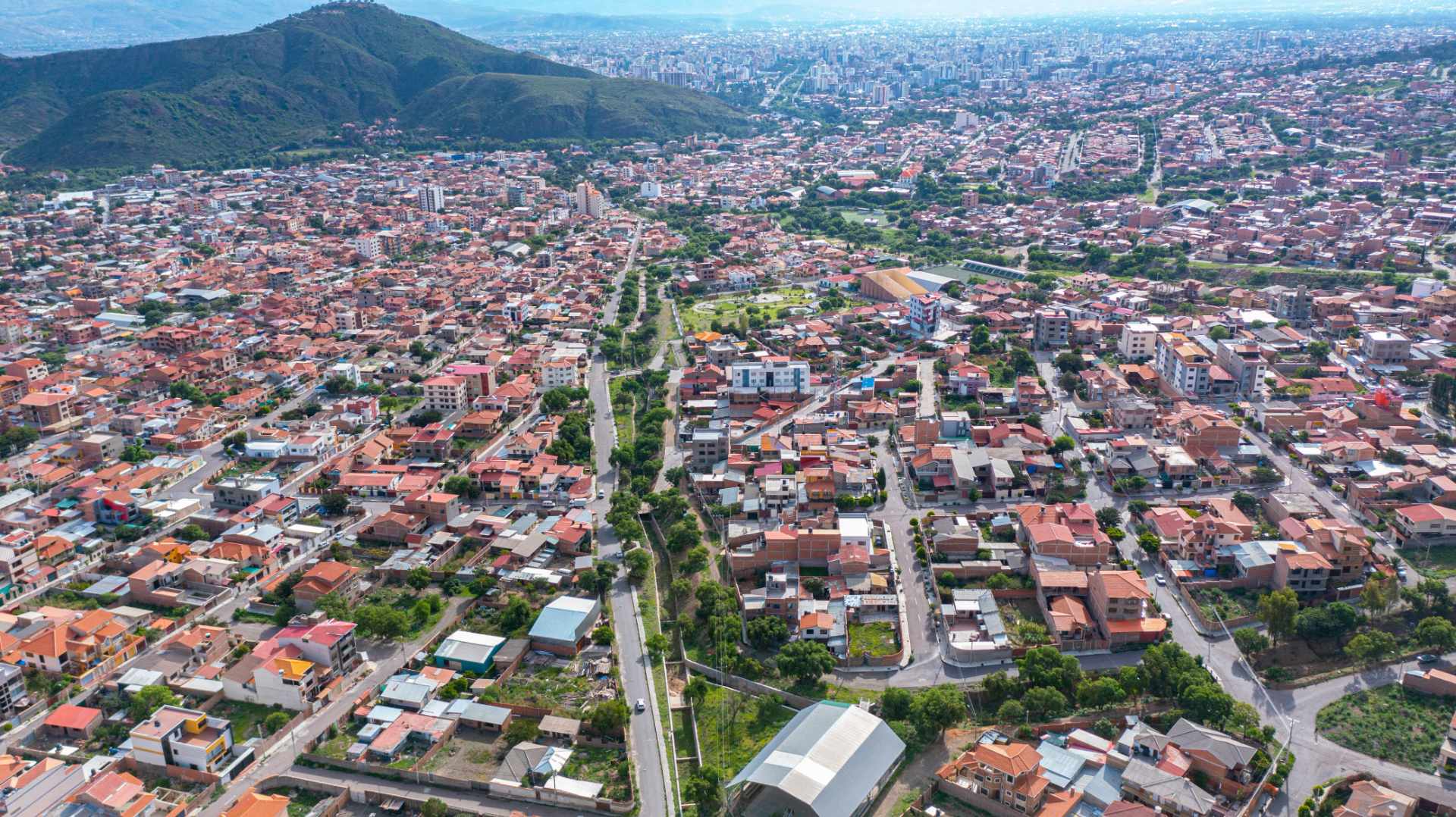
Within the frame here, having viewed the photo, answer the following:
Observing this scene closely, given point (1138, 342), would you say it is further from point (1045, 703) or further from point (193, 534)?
point (193, 534)

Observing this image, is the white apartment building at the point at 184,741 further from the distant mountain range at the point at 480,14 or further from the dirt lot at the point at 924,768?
the distant mountain range at the point at 480,14

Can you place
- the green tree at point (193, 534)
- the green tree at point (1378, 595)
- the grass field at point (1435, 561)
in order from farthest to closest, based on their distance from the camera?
1. the green tree at point (193, 534)
2. the grass field at point (1435, 561)
3. the green tree at point (1378, 595)

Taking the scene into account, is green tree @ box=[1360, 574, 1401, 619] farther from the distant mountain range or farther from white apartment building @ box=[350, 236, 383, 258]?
the distant mountain range

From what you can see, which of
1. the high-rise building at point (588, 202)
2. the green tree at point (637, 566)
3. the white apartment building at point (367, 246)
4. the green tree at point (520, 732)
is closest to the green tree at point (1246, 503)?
the green tree at point (637, 566)

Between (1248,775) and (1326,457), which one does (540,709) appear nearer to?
(1248,775)

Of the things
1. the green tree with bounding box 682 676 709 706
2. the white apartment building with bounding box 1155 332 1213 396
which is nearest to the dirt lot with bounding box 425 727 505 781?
A: the green tree with bounding box 682 676 709 706
